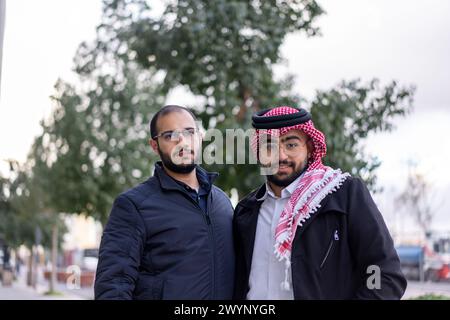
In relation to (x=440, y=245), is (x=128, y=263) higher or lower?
higher

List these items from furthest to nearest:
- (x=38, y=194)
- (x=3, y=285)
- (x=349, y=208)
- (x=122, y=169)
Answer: (x=3, y=285)
(x=38, y=194)
(x=122, y=169)
(x=349, y=208)

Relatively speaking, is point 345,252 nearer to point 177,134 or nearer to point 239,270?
point 239,270

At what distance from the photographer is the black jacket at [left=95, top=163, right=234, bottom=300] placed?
277 centimetres

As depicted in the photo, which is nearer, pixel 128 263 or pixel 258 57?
pixel 128 263

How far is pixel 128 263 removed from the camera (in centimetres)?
276

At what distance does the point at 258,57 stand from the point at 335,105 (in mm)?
1189

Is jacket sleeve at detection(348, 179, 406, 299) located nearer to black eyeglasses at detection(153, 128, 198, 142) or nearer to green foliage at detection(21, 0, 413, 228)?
black eyeglasses at detection(153, 128, 198, 142)

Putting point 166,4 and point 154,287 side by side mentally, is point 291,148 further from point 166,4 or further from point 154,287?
point 166,4

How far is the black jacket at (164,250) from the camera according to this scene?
109 inches

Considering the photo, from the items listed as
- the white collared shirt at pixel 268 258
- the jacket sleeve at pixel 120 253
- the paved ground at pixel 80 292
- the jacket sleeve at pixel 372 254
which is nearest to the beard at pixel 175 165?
the jacket sleeve at pixel 120 253

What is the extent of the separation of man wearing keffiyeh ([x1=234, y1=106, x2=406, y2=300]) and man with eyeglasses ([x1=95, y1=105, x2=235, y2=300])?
12cm

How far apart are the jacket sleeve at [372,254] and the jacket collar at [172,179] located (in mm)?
717

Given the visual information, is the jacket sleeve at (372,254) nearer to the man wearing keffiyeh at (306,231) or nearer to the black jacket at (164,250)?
the man wearing keffiyeh at (306,231)

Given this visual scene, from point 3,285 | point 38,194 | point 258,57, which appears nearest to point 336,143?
point 258,57
